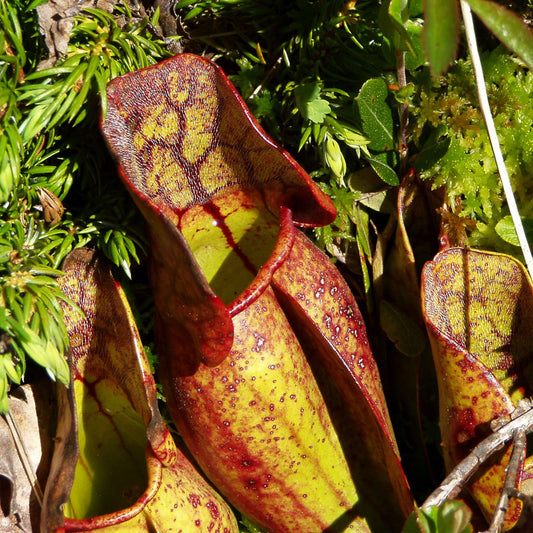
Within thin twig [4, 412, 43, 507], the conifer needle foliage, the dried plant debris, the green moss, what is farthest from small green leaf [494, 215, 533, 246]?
thin twig [4, 412, 43, 507]

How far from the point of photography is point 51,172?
1.22m

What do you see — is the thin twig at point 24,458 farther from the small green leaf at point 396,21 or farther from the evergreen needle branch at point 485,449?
the small green leaf at point 396,21

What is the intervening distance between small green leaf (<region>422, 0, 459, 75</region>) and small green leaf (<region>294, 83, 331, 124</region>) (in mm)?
533

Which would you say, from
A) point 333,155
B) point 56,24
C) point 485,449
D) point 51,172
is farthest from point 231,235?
point 485,449

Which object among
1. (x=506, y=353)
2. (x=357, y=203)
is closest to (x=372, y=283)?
(x=357, y=203)

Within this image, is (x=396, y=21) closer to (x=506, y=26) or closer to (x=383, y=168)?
(x=506, y=26)

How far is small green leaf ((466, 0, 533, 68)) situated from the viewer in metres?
0.74

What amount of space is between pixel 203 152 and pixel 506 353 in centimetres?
80

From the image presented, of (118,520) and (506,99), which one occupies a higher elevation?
(506,99)

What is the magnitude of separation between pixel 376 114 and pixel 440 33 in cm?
58

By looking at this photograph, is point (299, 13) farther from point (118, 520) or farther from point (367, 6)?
point (118, 520)

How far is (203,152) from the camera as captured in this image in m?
1.28

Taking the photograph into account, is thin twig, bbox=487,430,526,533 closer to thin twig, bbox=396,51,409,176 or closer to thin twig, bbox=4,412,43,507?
thin twig, bbox=396,51,409,176

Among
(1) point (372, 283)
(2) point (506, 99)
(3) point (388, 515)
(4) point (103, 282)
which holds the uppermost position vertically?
(2) point (506, 99)
